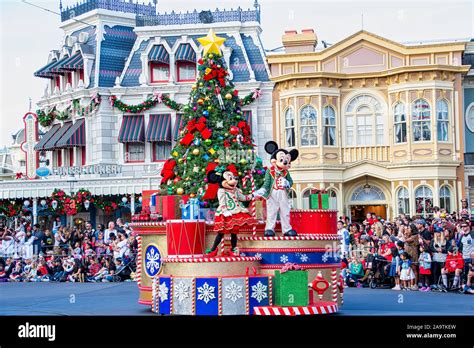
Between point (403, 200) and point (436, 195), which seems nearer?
point (436, 195)

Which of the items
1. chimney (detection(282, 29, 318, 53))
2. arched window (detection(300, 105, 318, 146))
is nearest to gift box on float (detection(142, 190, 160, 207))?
arched window (detection(300, 105, 318, 146))

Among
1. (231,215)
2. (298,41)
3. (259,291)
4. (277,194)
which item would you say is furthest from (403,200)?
(259,291)

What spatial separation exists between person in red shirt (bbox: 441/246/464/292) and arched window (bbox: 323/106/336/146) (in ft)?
43.4

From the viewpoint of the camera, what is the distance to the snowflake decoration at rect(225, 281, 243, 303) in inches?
520

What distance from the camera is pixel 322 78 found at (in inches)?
1250

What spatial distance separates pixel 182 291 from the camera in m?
13.5

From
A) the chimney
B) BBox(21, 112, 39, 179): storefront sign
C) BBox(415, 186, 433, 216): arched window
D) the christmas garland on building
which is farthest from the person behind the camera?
BBox(21, 112, 39, 179): storefront sign

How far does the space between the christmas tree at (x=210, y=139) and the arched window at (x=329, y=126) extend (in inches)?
585

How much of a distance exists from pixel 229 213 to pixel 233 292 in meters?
1.34

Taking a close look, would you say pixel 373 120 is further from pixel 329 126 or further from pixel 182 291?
pixel 182 291

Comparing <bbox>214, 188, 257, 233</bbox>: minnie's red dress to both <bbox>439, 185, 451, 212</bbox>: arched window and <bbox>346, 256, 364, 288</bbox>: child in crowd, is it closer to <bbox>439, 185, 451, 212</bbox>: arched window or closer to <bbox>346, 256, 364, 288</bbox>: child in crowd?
<bbox>346, 256, 364, 288</bbox>: child in crowd
